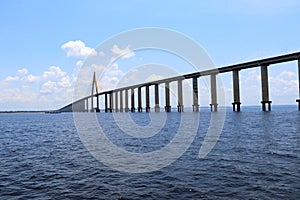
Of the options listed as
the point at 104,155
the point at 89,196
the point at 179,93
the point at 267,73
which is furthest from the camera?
the point at 179,93

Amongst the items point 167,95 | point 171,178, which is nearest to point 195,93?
point 167,95

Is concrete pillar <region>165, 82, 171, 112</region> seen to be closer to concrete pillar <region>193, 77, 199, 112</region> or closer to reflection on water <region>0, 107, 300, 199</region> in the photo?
concrete pillar <region>193, 77, 199, 112</region>

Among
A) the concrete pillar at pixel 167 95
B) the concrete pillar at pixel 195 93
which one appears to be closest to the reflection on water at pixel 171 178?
the concrete pillar at pixel 195 93

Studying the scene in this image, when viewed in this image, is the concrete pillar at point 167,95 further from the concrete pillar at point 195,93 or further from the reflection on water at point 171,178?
the reflection on water at point 171,178

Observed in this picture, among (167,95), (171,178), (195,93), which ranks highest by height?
(167,95)

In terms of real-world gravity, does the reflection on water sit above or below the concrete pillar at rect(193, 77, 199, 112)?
below

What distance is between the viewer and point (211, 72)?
126250mm

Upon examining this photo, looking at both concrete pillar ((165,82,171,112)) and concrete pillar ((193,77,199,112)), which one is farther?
concrete pillar ((165,82,171,112))

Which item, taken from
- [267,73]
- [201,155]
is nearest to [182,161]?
[201,155]

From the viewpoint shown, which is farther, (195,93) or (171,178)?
(195,93)

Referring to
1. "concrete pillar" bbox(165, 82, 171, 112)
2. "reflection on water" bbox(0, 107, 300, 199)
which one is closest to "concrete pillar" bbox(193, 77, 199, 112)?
"concrete pillar" bbox(165, 82, 171, 112)

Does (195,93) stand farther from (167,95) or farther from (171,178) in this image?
(171,178)

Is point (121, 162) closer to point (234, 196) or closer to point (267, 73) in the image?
point (234, 196)

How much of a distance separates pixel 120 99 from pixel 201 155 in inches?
6919
